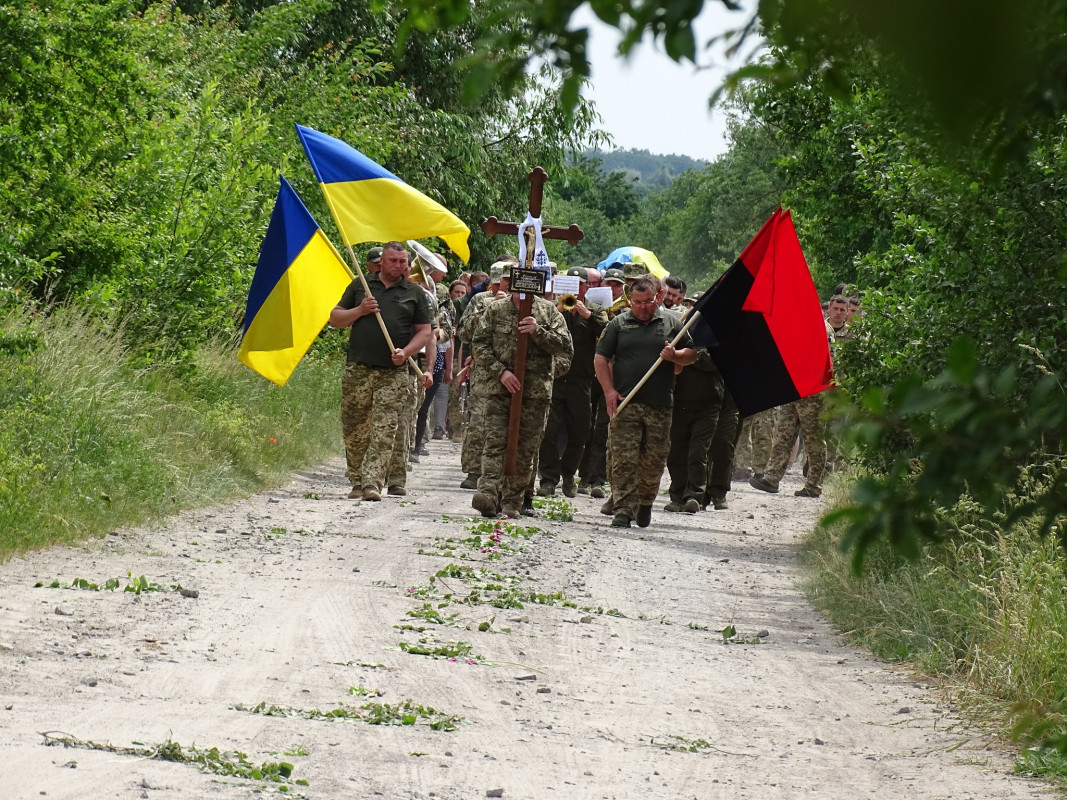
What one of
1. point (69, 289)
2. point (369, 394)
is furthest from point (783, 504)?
point (69, 289)

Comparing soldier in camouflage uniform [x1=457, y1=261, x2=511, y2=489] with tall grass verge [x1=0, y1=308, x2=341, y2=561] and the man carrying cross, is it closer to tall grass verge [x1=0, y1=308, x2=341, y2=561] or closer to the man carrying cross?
the man carrying cross

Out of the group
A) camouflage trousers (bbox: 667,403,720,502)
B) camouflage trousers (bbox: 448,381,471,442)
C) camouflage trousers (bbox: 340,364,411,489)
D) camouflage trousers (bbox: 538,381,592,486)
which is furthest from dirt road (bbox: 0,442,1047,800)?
camouflage trousers (bbox: 448,381,471,442)

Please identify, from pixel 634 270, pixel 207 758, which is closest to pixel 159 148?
pixel 634 270

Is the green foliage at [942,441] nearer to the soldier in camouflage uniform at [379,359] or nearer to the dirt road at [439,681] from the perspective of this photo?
the dirt road at [439,681]

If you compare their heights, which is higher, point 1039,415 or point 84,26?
point 84,26

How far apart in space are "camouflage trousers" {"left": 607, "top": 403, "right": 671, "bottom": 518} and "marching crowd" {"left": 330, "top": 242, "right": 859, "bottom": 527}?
0.04 feet

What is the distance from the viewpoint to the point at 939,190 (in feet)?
30.1

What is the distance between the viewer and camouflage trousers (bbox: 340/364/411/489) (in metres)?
13.7

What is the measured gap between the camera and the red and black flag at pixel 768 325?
13.4 meters

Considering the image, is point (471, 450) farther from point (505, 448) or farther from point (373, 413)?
point (505, 448)

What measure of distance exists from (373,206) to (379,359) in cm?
146

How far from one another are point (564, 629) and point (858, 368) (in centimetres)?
395

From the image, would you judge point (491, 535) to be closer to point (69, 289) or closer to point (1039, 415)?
point (69, 289)

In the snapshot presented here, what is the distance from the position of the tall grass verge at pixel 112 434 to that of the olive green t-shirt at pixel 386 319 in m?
1.63
